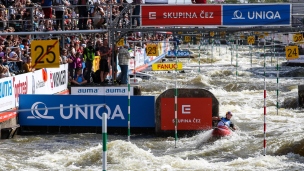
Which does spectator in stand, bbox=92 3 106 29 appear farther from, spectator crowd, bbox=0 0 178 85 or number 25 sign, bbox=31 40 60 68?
number 25 sign, bbox=31 40 60 68

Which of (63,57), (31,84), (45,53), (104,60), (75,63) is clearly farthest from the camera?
(75,63)

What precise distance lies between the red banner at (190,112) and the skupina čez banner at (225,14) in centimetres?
465

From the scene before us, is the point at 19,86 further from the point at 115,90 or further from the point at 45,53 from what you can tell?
the point at 45,53

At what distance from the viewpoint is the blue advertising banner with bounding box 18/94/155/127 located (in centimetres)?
2100

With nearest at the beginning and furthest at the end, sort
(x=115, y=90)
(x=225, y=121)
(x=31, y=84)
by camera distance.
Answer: (x=225, y=121), (x=115, y=90), (x=31, y=84)

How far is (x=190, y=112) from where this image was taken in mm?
20219

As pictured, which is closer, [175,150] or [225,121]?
[175,150]

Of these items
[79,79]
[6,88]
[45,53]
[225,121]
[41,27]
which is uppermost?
[41,27]

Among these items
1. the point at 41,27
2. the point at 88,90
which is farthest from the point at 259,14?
the point at 41,27

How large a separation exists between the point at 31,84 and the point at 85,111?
2.95m

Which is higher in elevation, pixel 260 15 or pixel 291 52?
pixel 260 15

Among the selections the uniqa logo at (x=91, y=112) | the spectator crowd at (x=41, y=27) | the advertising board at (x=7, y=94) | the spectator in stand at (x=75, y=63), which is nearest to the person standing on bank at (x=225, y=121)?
the uniqa logo at (x=91, y=112)

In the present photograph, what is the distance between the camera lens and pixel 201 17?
24.2 metres

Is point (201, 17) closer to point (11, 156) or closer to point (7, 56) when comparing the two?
point (7, 56)
